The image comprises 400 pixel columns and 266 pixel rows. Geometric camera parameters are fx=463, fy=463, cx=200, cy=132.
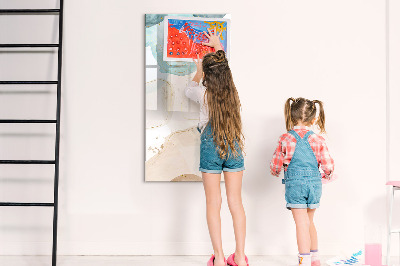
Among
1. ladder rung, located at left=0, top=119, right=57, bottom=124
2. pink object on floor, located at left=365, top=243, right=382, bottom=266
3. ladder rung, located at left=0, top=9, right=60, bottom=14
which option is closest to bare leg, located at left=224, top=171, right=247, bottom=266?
pink object on floor, located at left=365, top=243, right=382, bottom=266

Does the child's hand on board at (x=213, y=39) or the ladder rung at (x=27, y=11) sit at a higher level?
the ladder rung at (x=27, y=11)

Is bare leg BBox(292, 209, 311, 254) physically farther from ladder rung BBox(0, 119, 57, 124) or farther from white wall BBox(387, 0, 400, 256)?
ladder rung BBox(0, 119, 57, 124)

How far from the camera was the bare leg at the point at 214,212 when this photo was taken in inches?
113

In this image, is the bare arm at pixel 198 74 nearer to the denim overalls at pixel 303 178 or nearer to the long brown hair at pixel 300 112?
the long brown hair at pixel 300 112

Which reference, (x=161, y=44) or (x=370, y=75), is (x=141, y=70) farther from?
(x=370, y=75)

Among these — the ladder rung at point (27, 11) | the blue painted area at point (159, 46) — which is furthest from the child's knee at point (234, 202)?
the ladder rung at point (27, 11)

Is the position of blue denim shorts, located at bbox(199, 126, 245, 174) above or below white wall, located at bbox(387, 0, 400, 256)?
below

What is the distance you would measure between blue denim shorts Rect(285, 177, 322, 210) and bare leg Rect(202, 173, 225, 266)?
444 mm

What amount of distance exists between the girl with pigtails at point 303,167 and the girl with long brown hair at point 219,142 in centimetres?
30

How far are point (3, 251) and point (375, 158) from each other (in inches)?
107

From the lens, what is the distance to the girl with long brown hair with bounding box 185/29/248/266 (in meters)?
2.79

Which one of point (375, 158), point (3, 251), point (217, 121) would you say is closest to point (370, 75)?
point (375, 158)

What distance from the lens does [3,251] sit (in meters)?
3.28

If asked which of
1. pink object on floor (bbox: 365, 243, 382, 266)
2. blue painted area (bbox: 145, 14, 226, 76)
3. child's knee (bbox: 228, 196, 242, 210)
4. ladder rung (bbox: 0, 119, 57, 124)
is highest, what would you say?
blue painted area (bbox: 145, 14, 226, 76)
